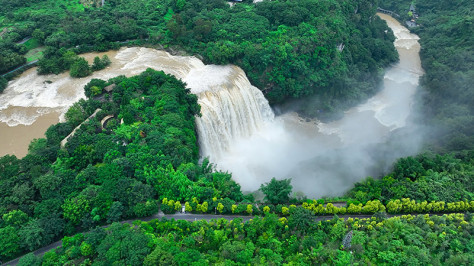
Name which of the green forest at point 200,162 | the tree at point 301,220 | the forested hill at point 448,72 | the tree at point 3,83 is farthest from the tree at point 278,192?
the tree at point 3,83

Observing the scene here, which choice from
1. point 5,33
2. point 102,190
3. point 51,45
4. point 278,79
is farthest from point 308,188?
point 5,33

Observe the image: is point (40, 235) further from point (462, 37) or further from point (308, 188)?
point (462, 37)

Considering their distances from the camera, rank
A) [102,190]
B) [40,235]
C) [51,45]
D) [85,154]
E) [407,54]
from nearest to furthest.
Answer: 1. [40,235]
2. [102,190]
3. [85,154]
4. [51,45]
5. [407,54]

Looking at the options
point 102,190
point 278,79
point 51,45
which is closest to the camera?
point 102,190

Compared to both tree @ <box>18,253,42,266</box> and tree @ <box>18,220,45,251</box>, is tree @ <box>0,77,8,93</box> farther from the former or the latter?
tree @ <box>18,253,42,266</box>

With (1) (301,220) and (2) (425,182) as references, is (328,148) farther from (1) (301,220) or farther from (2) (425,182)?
(1) (301,220)

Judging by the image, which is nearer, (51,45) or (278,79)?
(51,45)
